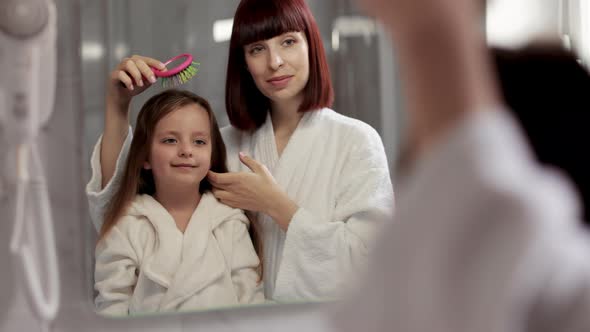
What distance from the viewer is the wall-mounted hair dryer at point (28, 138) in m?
0.78

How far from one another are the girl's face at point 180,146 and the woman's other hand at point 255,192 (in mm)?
37

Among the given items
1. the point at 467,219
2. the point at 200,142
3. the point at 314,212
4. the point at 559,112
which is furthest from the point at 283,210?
the point at 467,219

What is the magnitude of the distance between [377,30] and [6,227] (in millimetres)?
571

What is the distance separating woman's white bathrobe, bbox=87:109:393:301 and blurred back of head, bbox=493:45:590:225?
23.9 inches

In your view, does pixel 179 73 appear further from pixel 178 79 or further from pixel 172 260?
pixel 172 260

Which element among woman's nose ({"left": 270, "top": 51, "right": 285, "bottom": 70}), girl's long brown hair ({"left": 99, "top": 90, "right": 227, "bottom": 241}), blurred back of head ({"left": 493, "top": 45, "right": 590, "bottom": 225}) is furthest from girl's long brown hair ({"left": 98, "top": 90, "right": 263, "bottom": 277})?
blurred back of head ({"left": 493, "top": 45, "right": 590, "bottom": 225})

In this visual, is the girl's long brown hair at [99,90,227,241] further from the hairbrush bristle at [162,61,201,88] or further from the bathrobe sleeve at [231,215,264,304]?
the bathrobe sleeve at [231,215,264,304]

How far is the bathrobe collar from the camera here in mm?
841

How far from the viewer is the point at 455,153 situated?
0.12 metres

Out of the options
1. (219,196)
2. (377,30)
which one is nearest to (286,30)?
(377,30)

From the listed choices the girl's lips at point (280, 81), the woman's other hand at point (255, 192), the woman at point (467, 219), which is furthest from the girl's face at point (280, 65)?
the woman at point (467, 219)

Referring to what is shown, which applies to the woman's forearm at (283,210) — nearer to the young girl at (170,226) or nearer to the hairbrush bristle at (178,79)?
the young girl at (170,226)

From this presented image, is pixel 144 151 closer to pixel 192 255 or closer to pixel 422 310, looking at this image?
pixel 192 255

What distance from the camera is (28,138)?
797 millimetres
